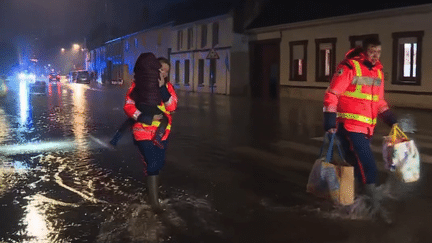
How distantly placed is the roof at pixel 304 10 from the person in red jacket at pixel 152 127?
54.0 ft

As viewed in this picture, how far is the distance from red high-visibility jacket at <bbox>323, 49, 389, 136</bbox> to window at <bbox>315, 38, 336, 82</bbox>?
2041cm

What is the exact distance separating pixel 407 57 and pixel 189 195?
17489 millimetres

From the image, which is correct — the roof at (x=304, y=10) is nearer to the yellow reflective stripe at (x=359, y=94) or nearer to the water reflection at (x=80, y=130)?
the water reflection at (x=80, y=130)

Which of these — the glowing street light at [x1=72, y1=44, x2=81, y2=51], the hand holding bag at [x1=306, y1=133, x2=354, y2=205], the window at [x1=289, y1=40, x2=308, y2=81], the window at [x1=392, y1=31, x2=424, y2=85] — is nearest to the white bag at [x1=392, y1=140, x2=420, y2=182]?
the hand holding bag at [x1=306, y1=133, x2=354, y2=205]

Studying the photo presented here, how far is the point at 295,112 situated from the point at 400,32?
5703 millimetres

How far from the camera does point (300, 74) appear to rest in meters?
28.6

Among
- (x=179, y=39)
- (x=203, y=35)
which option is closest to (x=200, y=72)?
(x=203, y=35)

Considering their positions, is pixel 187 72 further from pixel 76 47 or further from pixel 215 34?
pixel 76 47

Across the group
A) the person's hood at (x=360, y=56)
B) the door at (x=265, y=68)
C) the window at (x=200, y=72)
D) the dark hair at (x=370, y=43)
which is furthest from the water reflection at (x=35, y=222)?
the window at (x=200, y=72)

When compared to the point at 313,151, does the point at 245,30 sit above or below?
above

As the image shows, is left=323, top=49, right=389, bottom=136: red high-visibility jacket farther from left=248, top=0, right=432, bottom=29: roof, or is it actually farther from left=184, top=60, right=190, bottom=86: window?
left=184, top=60, right=190, bottom=86: window

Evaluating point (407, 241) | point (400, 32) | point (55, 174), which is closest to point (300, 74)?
point (400, 32)

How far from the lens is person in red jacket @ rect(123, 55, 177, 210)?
5758mm

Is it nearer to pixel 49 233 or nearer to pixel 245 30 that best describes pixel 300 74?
pixel 245 30
